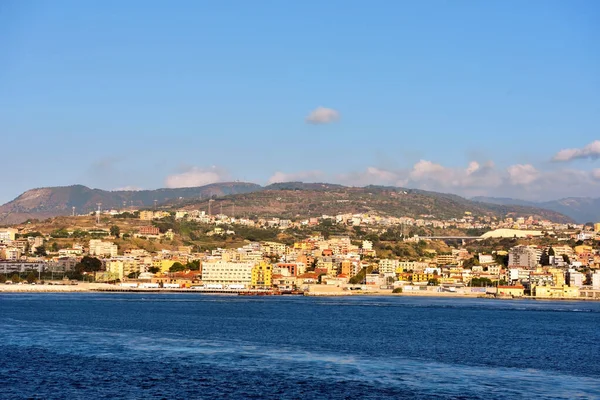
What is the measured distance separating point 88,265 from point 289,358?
88658mm

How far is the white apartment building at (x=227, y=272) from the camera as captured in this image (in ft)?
344

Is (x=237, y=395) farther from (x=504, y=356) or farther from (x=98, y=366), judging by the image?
(x=504, y=356)

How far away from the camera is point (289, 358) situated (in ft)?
97.8

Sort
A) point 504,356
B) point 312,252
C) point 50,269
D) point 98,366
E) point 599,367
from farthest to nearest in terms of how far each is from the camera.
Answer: point 312,252
point 50,269
point 504,356
point 599,367
point 98,366

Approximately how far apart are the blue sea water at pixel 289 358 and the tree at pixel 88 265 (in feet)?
211

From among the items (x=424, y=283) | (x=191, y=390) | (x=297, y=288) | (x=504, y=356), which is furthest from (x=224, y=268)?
(x=191, y=390)

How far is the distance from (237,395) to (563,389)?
8823 millimetres

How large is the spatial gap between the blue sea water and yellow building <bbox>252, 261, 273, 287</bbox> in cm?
5533

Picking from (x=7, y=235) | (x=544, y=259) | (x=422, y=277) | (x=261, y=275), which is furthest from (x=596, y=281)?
(x=7, y=235)

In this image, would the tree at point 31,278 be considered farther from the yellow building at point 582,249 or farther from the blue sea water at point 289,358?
the yellow building at point 582,249

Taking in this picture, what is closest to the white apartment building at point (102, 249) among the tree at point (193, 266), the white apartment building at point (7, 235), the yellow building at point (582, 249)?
the tree at point (193, 266)

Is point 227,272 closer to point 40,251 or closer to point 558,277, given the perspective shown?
point 40,251

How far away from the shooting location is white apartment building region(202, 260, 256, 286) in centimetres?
10489

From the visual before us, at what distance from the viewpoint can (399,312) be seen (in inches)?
2408
